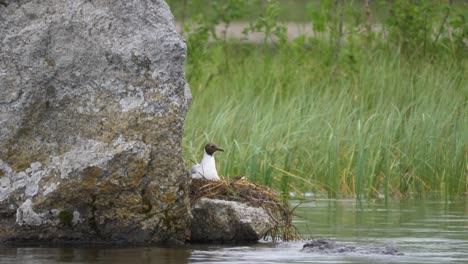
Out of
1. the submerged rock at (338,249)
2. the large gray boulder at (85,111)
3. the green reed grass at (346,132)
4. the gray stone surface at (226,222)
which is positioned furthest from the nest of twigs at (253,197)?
the green reed grass at (346,132)

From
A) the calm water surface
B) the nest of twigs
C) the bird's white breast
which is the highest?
the bird's white breast

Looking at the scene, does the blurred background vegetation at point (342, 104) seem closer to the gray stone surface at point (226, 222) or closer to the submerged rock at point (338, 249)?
the gray stone surface at point (226, 222)

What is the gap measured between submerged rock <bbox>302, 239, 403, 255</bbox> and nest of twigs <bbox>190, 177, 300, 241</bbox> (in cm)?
76

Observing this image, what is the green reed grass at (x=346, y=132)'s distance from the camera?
13086 millimetres

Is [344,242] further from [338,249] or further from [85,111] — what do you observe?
[85,111]

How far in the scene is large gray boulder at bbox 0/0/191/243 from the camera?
9.01 metres

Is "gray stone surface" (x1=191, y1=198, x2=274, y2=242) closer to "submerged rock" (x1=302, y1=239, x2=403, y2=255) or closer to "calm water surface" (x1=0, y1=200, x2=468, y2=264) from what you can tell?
"calm water surface" (x1=0, y1=200, x2=468, y2=264)

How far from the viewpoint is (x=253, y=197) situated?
32.0 feet

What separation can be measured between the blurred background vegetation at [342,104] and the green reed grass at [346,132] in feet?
0.05

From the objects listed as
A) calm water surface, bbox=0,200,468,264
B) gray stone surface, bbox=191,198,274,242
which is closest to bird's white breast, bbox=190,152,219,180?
gray stone surface, bbox=191,198,274,242

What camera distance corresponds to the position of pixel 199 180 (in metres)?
9.89

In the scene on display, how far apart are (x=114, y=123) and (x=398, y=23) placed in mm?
9635

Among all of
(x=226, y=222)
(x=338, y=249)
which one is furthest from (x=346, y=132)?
(x=338, y=249)

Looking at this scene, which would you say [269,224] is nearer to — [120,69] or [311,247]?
[311,247]
